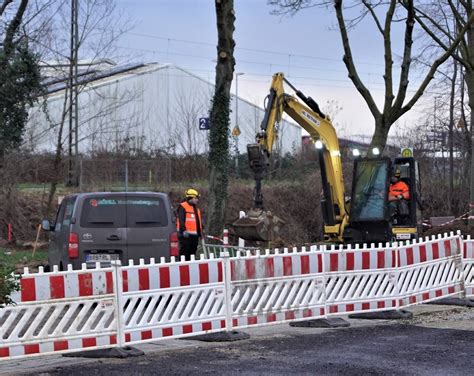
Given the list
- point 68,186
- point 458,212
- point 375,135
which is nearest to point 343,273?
point 375,135

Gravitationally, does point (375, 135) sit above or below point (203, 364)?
above

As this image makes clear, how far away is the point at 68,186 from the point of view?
3288cm

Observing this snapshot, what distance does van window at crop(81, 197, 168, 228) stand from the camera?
607 inches

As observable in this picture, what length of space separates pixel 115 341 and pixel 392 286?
491 cm

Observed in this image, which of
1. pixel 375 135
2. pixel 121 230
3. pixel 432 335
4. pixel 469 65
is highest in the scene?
pixel 469 65

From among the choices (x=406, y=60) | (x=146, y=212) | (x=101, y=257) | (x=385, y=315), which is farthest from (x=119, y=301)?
(x=406, y=60)

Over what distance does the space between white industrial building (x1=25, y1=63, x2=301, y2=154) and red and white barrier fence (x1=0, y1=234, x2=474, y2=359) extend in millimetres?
14672

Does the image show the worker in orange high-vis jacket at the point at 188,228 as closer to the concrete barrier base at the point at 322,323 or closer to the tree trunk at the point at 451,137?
the concrete barrier base at the point at 322,323

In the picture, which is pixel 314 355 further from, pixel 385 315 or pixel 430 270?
pixel 430 270

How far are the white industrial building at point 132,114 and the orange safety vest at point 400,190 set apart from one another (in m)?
8.60

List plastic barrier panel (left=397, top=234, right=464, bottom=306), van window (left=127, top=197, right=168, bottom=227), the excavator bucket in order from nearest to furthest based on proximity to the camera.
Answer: plastic barrier panel (left=397, top=234, right=464, bottom=306) < van window (left=127, top=197, right=168, bottom=227) < the excavator bucket

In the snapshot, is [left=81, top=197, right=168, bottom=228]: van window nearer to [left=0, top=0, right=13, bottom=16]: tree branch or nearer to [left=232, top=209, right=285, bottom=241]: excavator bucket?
[left=232, top=209, right=285, bottom=241]: excavator bucket

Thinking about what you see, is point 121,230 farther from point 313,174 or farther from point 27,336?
point 313,174

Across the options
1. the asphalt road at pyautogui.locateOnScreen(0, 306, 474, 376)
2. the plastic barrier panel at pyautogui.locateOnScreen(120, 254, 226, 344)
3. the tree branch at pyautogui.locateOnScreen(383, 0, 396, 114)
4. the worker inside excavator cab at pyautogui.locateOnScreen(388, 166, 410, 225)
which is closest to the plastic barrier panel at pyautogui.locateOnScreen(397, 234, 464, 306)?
the asphalt road at pyautogui.locateOnScreen(0, 306, 474, 376)
